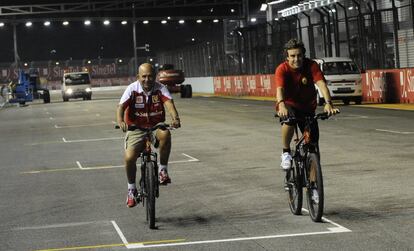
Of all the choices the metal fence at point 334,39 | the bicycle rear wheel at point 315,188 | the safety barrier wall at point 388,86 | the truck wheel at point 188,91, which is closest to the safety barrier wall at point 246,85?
the metal fence at point 334,39

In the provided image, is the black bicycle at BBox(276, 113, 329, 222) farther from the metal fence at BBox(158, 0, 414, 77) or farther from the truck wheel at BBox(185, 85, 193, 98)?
the truck wheel at BBox(185, 85, 193, 98)

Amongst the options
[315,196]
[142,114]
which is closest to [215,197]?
[142,114]

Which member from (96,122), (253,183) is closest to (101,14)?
(96,122)

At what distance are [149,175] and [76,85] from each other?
51172mm

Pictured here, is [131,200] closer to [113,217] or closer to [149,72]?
[113,217]

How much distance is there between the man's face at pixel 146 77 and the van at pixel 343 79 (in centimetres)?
2356

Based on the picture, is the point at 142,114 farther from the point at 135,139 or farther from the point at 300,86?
the point at 300,86

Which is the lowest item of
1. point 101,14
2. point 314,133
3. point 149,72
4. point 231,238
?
point 231,238

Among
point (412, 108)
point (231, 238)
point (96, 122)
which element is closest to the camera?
point (231, 238)

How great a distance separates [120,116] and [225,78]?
151 ft

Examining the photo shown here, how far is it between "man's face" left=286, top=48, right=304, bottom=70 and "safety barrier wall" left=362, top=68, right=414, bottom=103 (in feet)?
68.5

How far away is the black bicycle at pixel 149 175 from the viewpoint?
832cm

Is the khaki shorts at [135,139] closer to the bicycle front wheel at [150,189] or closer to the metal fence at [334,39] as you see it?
the bicycle front wheel at [150,189]

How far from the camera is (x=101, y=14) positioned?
57.1 meters
